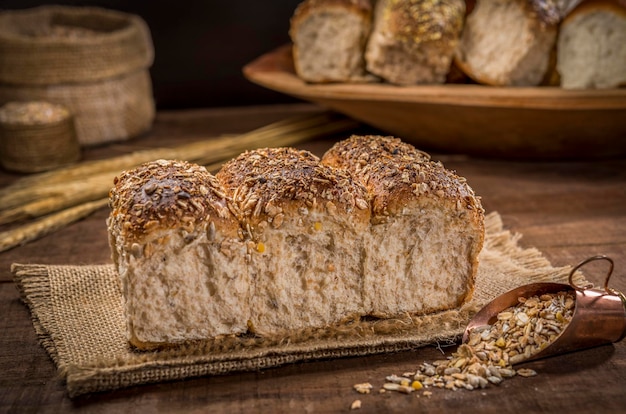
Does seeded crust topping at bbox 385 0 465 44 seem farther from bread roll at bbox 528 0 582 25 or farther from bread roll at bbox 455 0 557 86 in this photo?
bread roll at bbox 528 0 582 25

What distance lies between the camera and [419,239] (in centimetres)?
154

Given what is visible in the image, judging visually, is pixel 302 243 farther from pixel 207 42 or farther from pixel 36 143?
pixel 207 42

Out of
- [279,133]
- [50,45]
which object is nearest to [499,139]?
[279,133]

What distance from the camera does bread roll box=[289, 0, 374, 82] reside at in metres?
2.63

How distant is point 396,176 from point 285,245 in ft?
0.96

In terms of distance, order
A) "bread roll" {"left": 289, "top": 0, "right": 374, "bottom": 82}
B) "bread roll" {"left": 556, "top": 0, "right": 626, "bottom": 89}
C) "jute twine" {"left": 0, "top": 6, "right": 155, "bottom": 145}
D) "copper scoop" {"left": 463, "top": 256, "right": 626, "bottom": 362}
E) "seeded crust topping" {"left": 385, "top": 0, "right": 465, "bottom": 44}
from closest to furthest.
Answer: "copper scoop" {"left": 463, "top": 256, "right": 626, "bottom": 362} < "bread roll" {"left": 556, "top": 0, "right": 626, "bottom": 89} < "seeded crust topping" {"left": 385, "top": 0, "right": 465, "bottom": 44} < "bread roll" {"left": 289, "top": 0, "right": 374, "bottom": 82} < "jute twine" {"left": 0, "top": 6, "right": 155, "bottom": 145}

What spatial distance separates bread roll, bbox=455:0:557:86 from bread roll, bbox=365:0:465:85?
0.21ft

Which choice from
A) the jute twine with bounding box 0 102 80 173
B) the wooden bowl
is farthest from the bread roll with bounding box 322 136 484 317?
the jute twine with bounding box 0 102 80 173

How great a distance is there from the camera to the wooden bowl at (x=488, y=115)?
2414 mm

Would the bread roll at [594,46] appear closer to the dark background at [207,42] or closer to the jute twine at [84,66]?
the dark background at [207,42]

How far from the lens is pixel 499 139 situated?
263 cm

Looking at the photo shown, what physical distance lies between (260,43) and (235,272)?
7.53ft

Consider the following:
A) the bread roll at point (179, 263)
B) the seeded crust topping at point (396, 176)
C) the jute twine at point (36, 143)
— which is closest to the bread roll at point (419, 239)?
the seeded crust topping at point (396, 176)

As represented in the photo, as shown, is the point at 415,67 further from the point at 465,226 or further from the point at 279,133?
the point at 465,226
